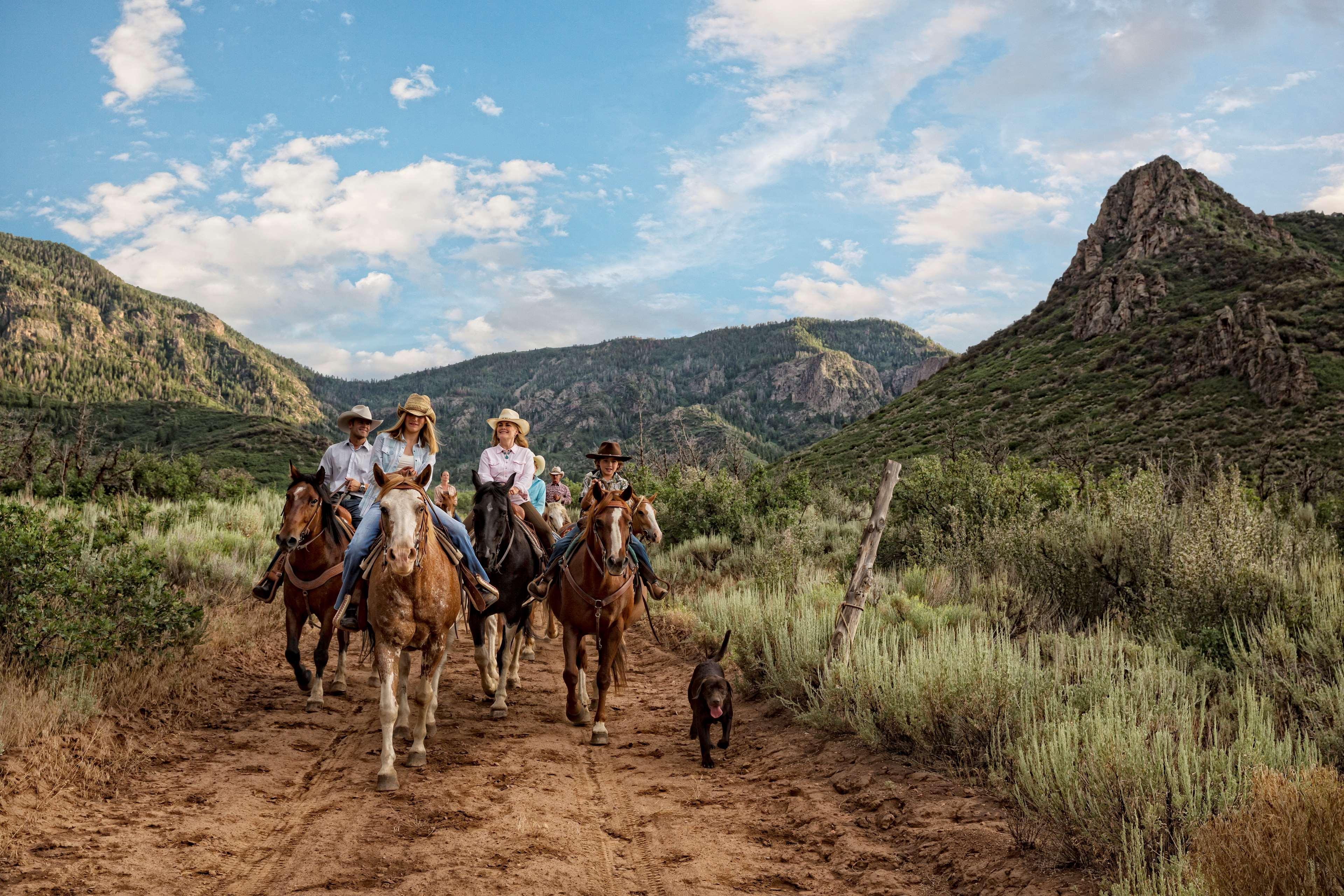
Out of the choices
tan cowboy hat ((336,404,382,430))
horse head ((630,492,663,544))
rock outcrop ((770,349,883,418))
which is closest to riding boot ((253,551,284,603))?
tan cowboy hat ((336,404,382,430))

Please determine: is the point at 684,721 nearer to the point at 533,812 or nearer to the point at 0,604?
the point at 533,812

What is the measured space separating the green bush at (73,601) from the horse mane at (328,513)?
1.95 metres

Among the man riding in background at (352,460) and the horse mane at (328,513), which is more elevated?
the man riding in background at (352,460)

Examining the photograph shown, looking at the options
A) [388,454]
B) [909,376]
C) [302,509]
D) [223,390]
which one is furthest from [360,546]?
[909,376]

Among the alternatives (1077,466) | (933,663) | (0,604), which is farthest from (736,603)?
(1077,466)

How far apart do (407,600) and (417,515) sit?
76 cm

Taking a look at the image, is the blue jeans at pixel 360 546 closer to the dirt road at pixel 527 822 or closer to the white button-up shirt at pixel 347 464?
the dirt road at pixel 527 822

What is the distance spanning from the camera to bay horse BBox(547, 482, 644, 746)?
7148 millimetres

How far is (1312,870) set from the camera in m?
2.88

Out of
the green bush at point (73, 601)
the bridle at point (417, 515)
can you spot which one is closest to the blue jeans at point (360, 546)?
the bridle at point (417, 515)

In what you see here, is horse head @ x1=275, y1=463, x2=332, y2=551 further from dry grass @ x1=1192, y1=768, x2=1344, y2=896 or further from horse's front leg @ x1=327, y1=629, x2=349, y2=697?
dry grass @ x1=1192, y1=768, x2=1344, y2=896

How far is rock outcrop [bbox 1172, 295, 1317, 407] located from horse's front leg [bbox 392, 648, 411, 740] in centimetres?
4070

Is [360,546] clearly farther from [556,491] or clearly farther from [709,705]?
[556,491]

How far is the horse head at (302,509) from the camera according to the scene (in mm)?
7328
